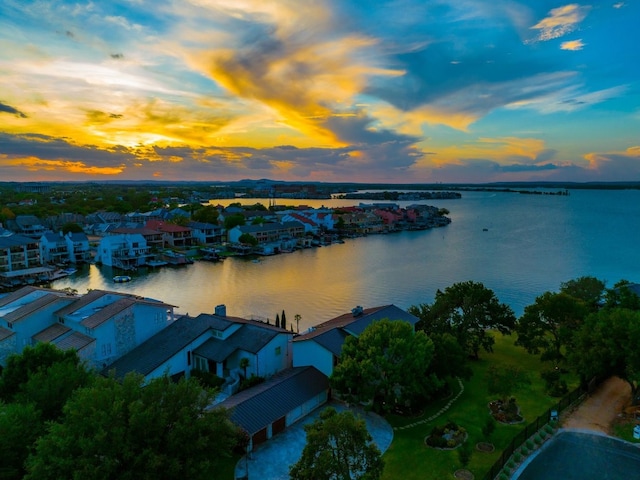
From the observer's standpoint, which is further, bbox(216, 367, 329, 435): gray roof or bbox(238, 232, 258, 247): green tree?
bbox(238, 232, 258, 247): green tree

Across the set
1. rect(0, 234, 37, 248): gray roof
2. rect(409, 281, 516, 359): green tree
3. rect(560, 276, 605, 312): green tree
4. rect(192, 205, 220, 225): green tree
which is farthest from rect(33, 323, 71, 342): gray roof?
rect(192, 205, 220, 225): green tree

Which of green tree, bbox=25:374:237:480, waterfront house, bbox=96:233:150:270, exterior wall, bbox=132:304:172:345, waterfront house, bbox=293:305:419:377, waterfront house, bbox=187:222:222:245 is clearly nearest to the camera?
green tree, bbox=25:374:237:480

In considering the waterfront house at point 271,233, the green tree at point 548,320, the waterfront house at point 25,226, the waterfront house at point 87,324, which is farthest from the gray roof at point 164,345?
the waterfront house at point 25,226

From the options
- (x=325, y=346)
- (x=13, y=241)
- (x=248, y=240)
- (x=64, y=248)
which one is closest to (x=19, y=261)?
(x=13, y=241)

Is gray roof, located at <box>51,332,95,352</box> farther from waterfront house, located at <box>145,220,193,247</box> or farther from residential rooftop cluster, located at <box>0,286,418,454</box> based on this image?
waterfront house, located at <box>145,220,193,247</box>

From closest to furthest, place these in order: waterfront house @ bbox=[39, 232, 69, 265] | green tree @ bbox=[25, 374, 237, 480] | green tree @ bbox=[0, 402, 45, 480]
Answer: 1. green tree @ bbox=[25, 374, 237, 480]
2. green tree @ bbox=[0, 402, 45, 480]
3. waterfront house @ bbox=[39, 232, 69, 265]

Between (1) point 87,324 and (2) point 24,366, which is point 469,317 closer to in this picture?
(1) point 87,324

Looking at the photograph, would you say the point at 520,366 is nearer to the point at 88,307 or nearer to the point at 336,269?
the point at 88,307
